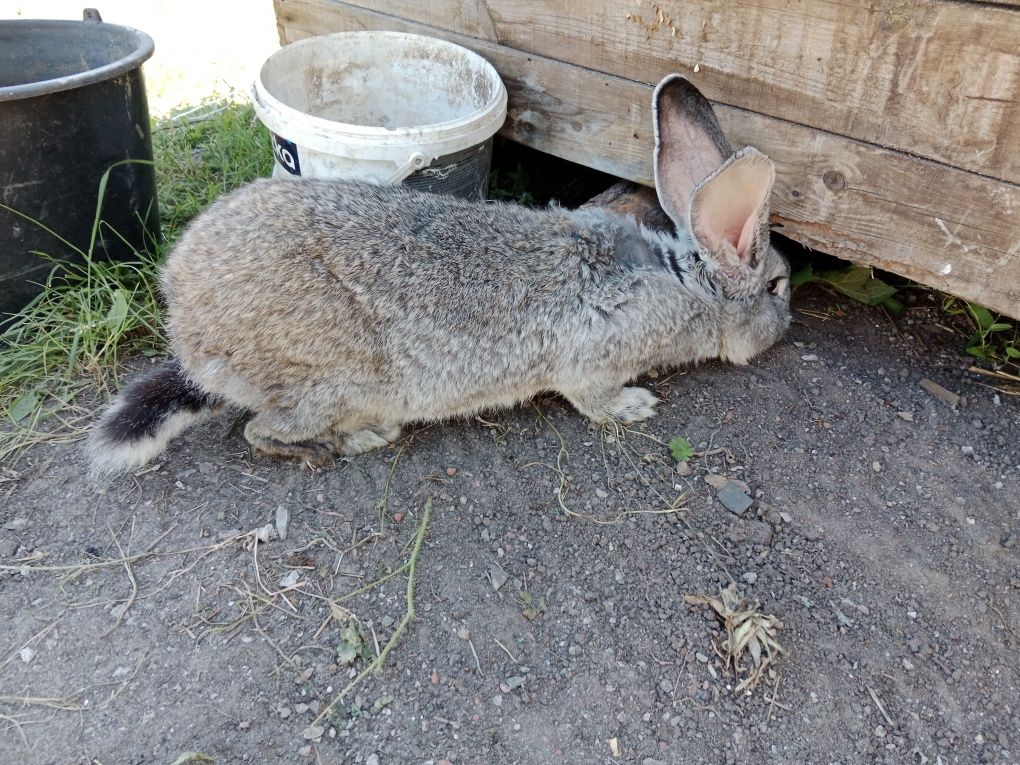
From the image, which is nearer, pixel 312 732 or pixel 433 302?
pixel 312 732

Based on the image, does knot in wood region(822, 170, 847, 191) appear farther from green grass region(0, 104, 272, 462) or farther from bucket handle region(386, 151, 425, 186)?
green grass region(0, 104, 272, 462)

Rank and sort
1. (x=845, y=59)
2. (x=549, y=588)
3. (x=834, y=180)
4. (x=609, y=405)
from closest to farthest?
(x=549, y=588) < (x=845, y=59) < (x=834, y=180) < (x=609, y=405)

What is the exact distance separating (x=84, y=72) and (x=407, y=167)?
133cm

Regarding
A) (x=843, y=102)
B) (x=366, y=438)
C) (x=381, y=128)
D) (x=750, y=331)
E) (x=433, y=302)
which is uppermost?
(x=843, y=102)

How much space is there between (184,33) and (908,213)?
484cm

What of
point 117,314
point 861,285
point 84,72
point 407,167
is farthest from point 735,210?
point 84,72

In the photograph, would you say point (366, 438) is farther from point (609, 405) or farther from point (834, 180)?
point (834, 180)

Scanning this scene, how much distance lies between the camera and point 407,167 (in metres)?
3.14

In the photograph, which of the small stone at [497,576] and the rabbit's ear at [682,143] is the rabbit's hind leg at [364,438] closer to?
the small stone at [497,576]

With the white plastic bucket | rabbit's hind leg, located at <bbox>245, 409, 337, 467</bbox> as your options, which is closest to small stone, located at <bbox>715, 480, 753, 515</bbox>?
rabbit's hind leg, located at <bbox>245, 409, 337, 467</bbox>

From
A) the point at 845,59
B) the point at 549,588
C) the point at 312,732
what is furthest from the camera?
the point at 845,59

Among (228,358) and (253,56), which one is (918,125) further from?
(253,56)

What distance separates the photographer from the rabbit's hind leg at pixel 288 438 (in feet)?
9.22

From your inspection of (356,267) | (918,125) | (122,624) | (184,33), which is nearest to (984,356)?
(918,125)
